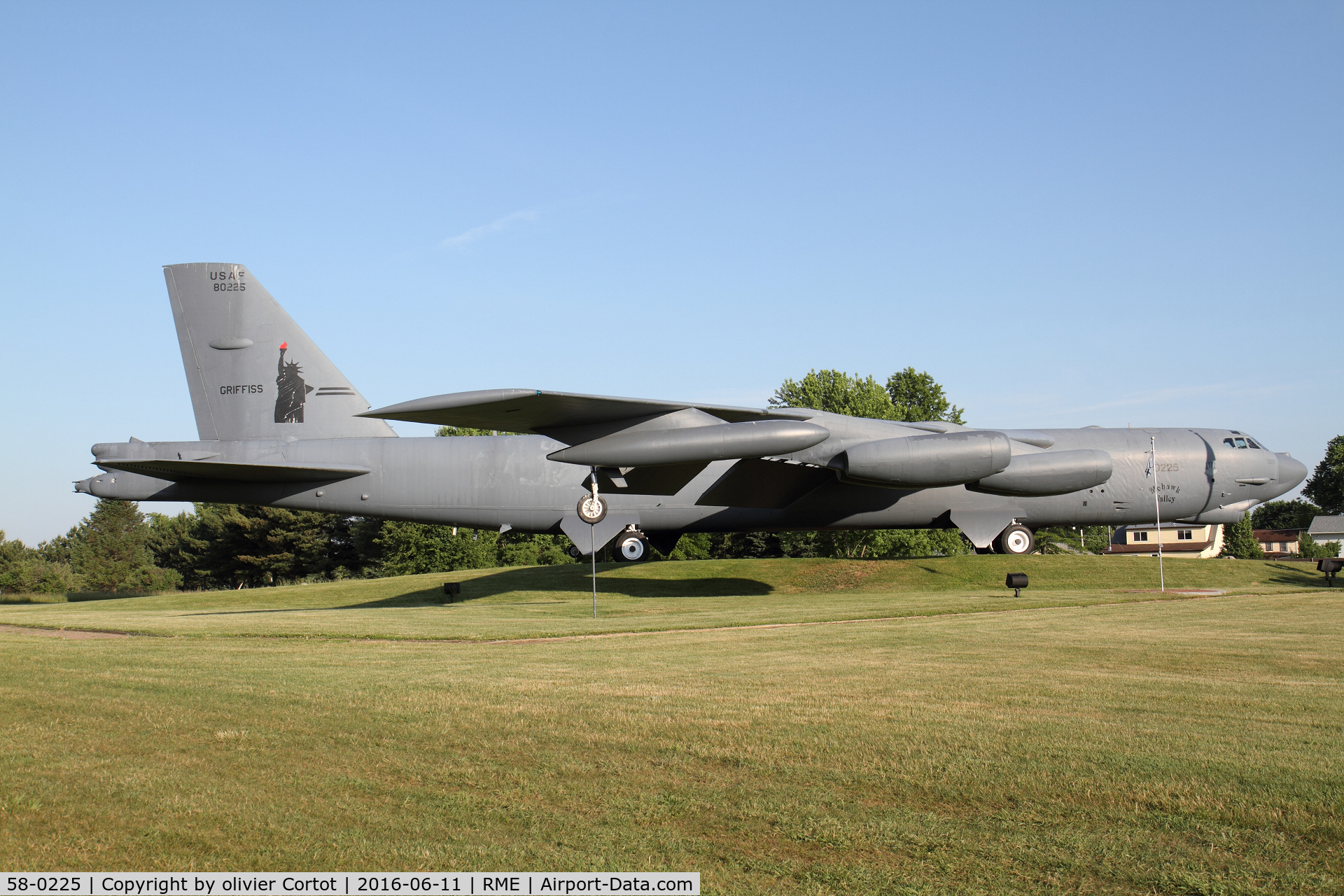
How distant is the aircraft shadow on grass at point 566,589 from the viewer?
26438mm

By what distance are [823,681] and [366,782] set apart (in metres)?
4.54

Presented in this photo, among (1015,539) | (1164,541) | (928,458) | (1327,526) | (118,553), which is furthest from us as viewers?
(1327,526)

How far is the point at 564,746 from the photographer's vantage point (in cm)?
600

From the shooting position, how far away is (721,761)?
560cm

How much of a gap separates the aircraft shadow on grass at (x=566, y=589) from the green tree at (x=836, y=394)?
2400cm

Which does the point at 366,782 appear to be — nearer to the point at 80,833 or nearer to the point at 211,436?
the point at 80,833

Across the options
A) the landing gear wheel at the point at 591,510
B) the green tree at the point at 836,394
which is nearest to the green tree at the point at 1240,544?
the green tree at the point at 836,394

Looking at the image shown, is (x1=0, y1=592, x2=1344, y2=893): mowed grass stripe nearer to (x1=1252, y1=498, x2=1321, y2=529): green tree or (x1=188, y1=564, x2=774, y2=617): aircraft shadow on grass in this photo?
(x1=188, y1=564, x2=774, y2=617): aircraft shadow on grass

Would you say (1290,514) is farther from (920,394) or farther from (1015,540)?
(1015,540)

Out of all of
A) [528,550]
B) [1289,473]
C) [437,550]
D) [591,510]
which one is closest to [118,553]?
[437,550]

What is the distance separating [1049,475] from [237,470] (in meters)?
17.9

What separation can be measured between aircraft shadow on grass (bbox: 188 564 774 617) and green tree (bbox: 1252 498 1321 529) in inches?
4677

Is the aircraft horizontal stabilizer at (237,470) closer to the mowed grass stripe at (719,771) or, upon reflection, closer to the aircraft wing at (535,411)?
the aircraft wing at (535,411)

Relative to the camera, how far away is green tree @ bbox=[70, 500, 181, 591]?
252 ft
